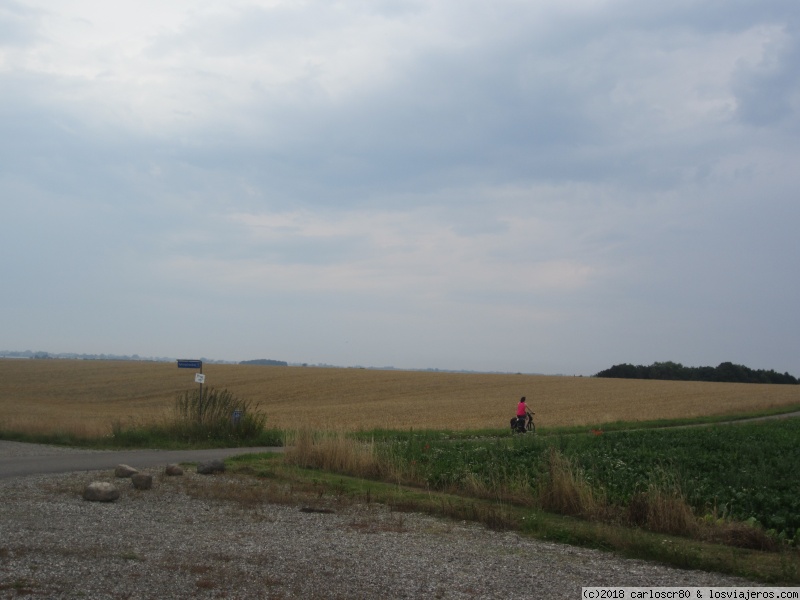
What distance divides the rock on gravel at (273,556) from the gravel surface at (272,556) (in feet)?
0.05

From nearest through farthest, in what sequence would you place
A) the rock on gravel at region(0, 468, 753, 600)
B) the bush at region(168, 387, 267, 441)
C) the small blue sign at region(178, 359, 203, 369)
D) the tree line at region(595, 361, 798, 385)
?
the rock on gravel at region(0, 468, 753, 600) < the bush at region(168, 387, 267, 441) < the small blue sign at region(178, 359, 203, 369) < the tree line at region(595, 361, 798, 385)

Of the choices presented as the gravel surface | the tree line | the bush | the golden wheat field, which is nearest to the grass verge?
the gravel surface

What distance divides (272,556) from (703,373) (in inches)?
4908

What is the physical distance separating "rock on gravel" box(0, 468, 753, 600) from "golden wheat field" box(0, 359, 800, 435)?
12.8 m

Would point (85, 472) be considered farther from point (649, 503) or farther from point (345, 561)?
point (649, 503)

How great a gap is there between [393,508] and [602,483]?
367 cm

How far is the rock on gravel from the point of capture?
6.89 meters

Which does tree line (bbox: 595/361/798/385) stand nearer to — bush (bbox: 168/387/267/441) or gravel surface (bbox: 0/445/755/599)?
bush (bbox: 168/387/267/441)

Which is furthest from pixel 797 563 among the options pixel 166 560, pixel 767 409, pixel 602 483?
pixel 767 409

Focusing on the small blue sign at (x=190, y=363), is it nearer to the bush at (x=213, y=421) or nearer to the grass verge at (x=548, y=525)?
the bush at (x=213, y=421)

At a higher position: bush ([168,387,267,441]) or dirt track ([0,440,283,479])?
bush ([168,387,267,441])

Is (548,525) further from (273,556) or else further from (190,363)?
(190,363)

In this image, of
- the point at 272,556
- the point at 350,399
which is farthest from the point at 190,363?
the point at 350,399

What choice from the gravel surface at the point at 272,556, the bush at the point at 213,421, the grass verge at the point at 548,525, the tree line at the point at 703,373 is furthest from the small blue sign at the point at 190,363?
the tree line at the point at 703,373
